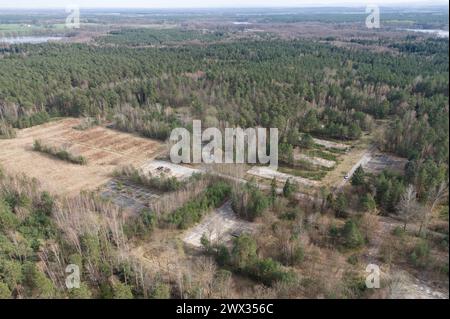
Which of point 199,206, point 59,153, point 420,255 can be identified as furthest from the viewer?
point 59,153

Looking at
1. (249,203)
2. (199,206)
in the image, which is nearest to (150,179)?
(199,206)

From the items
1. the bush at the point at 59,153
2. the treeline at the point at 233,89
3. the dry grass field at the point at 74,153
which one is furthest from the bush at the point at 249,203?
the bush at the point at 59,153

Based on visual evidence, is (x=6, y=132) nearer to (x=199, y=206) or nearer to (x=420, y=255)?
(x=199, y=206)

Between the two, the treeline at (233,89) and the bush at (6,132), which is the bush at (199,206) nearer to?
the treeline at (233,89)

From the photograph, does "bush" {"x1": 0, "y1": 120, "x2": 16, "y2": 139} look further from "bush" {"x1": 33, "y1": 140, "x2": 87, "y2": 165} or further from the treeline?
"bush" {"x1": 33, "y1": 140, "x2": 87, "y2": 165}

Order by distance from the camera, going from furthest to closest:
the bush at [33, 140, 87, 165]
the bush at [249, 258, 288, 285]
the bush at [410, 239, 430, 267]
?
1. the bush at [33, 140, 87, 165]
2. the bush at [410, 239, 430, 267]
3. the bush at [249, 258, 288, 285]

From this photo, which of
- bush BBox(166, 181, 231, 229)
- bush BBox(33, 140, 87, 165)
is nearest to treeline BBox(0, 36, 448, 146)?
bush BBox(33, 140, 87, 165)

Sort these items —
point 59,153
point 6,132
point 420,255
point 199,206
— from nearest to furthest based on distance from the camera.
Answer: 1. point 420,255
2. point 199,206
3. point 59,153
4. point 6,132

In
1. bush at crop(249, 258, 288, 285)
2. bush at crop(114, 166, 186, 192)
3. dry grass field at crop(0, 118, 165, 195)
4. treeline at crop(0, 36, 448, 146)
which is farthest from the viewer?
treeline at crop(0, 36, 448, 146)
